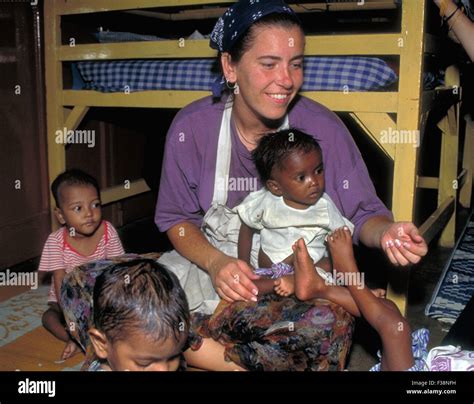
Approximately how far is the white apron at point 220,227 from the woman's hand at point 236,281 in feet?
0.56

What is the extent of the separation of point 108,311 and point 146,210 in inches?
93.4

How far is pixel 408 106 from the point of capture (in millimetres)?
1604

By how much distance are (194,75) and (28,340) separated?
3.49 ft

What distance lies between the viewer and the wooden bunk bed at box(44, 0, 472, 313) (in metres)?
1.59

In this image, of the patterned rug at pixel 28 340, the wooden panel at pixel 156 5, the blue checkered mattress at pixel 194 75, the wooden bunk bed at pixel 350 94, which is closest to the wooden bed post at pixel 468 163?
the wooden bunk bed at pixel 350 94

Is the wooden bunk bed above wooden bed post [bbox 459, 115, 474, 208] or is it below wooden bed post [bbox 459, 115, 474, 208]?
above

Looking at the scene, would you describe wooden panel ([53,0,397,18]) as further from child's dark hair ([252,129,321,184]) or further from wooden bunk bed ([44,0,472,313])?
child's dark hair ([252,129,321,184])

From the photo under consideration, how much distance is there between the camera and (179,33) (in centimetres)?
332

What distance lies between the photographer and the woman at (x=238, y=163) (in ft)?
4.70

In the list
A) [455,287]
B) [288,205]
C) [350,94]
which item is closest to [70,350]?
[288,205]

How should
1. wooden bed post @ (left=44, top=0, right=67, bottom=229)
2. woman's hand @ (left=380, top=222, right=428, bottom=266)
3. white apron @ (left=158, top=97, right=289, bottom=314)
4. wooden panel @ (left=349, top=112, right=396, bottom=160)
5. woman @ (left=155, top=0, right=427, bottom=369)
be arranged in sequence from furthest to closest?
wooden bed post @ (left=44, top=0, right=67, bottom=229) → wooden panel @ (left=349, top=112, right=396, bottom=160) → white apron @ (left=158, top=97, right=289, bottom=314) → woman @ (left=155, top=0, right=427, bottom=369) → woman's hand @ (left=380, top=222, right=428, bottom=266)

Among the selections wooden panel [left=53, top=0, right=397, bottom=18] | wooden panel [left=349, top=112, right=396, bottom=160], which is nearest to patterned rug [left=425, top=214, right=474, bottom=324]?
wooden panel [left=349, top=112, right=396, bottom=160]

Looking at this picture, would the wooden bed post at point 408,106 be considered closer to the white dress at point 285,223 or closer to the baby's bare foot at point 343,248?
the white dress at point 285,223

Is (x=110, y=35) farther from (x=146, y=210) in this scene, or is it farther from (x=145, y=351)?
(x=145, y=351)
